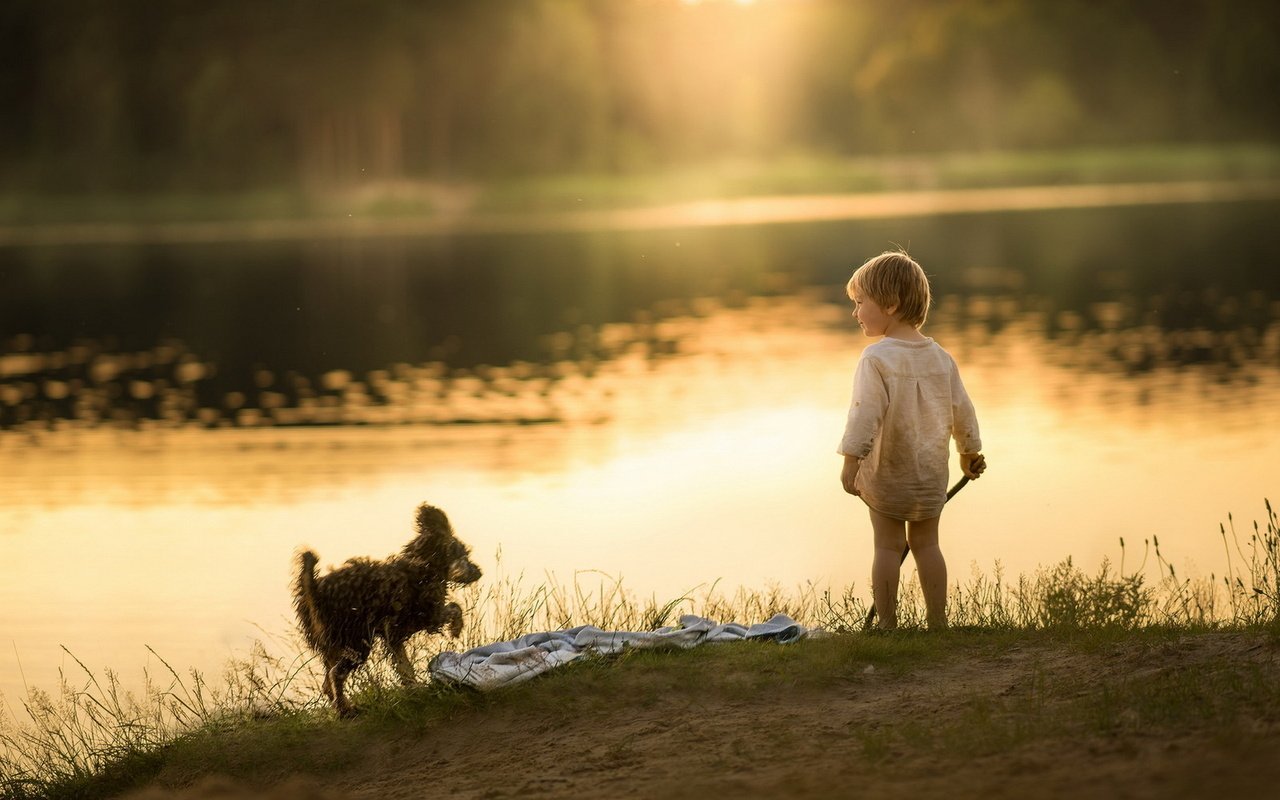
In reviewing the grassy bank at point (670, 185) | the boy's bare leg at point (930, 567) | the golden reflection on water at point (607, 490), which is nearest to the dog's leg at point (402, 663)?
the boy's bare leg at point (930, 567)

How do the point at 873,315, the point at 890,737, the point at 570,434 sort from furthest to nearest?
the point at 570,434
the point at 873,315
the point at 890,737

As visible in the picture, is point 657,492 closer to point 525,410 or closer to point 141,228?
point 525,410

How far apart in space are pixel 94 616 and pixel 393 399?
955cm

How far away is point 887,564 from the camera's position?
665 centimetres

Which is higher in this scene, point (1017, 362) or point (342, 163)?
point (342, 163)

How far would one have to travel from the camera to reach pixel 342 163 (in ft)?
270

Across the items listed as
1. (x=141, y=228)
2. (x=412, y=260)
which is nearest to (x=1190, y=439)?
(x=412, y=260)

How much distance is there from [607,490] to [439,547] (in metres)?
7.05

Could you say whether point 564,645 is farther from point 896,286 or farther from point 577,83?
point 577,83

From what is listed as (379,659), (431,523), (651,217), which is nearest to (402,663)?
(379,659)

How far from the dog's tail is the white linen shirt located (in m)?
2.14

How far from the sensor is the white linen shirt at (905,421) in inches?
255

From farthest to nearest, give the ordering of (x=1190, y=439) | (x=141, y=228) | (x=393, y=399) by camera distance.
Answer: (x=141, y=228)
(x=393, y=399)
(x=1190, y=439)

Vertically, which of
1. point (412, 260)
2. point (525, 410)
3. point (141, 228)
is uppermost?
point (141, 228)
